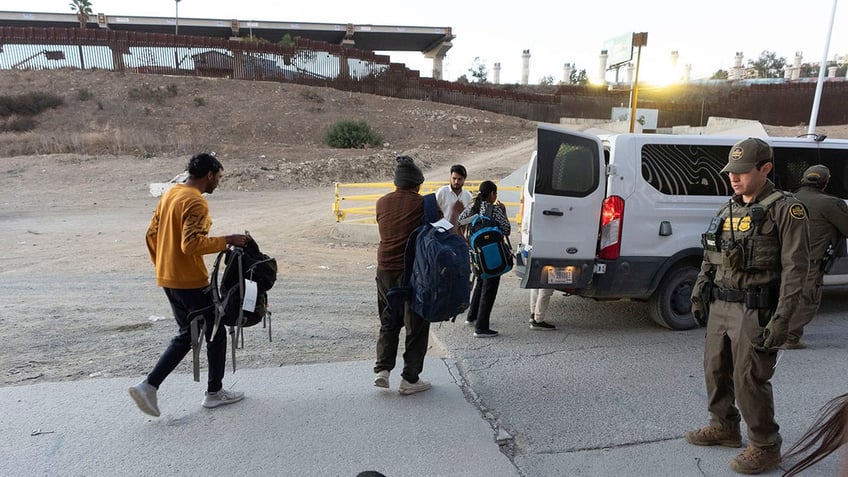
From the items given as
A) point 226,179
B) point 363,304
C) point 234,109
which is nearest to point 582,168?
point 363,304

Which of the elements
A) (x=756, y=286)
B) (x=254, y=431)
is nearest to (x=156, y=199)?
(x=254, y=431)

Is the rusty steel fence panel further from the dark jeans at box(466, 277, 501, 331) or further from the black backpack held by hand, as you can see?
the black backpack held by hand

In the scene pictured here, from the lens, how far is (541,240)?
Answer: 15.8 feet

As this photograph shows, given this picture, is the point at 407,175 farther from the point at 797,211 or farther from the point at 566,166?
the point at 797,211

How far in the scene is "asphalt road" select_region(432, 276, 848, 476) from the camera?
10.2 ft

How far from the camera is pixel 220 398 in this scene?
11.9 feet

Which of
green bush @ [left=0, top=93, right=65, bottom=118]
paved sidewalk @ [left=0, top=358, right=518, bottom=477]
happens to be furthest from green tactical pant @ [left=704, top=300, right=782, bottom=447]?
green bush @ [left=0, top=93, right=65, bottom=118]

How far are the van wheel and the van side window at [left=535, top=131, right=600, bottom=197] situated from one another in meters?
1.27

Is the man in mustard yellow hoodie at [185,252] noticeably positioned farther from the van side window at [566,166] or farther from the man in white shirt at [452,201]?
the man in white shirt at [452,201]

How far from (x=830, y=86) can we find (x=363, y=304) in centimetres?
4157

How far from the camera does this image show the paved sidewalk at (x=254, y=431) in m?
2.95

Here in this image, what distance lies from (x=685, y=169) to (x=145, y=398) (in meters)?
4.93

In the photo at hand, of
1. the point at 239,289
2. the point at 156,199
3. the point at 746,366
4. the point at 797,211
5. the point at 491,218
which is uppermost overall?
the point at 797,211

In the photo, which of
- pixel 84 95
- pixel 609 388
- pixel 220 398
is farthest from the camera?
pixel 84 95
